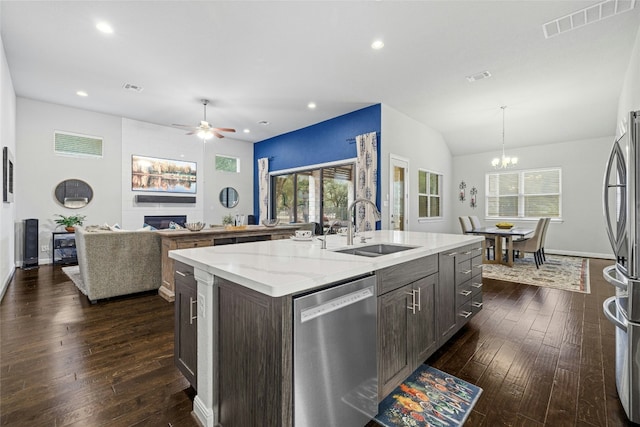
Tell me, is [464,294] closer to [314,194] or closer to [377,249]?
[377,249]

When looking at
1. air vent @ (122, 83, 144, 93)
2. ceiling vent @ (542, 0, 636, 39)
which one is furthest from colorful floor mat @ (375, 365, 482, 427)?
air vent @ (122, 83, 144, 93)

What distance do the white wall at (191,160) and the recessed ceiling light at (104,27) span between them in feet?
12.7

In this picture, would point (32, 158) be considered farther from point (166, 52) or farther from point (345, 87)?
point (345, 87)

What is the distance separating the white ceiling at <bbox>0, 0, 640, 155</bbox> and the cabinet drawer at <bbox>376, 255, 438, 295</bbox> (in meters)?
2.60

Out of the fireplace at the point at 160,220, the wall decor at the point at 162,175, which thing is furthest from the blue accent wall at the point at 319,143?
the fireplace at the point at 160,220

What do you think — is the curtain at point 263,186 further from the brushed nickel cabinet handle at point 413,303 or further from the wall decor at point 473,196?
the brushed nickel cabinet handle at point 413,303

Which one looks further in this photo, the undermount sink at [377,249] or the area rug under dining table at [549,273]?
the area rug under dining table at [549,273]

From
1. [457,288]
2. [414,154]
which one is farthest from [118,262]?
Result: [414,154]

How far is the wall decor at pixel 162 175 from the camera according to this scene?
6844 millimetres

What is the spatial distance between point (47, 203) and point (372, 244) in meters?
6.85

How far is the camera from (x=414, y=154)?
6.54 meters

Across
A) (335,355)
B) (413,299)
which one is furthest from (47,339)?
(413,299)

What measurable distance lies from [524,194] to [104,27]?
30.2 ft

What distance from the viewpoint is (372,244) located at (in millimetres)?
2363
